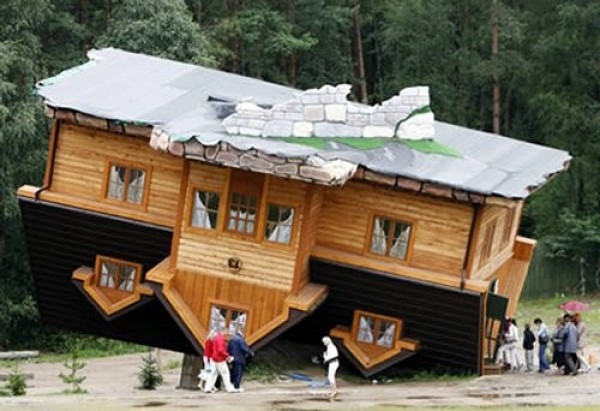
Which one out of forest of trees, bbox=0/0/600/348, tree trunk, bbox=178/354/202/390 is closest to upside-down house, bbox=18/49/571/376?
tree trunk, bbox=178/354/202/390

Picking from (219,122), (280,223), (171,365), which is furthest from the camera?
(171,365)

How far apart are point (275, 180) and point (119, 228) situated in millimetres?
3972

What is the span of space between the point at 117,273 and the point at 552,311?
20.8 m

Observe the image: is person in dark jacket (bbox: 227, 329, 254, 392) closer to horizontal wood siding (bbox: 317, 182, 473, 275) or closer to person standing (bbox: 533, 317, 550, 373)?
horizontal wood siding (bbox: 317, 182, 473, 275)

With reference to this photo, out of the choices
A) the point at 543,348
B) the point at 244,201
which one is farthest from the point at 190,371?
the point at 543,348

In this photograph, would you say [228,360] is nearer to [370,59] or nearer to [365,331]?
[365,331]

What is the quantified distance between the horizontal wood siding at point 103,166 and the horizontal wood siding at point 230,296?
4.55ft

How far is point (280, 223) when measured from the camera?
108 ft

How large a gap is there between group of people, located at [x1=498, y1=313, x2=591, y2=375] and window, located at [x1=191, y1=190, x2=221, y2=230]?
286 inches

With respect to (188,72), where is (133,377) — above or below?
below

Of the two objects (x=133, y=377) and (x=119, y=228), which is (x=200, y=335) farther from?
(x=133, y=377)

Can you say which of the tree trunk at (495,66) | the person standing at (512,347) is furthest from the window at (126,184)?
the tree trunk at (495,66)

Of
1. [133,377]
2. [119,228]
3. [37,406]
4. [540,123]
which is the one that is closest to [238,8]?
[540,123]

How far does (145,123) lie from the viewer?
110 ft
